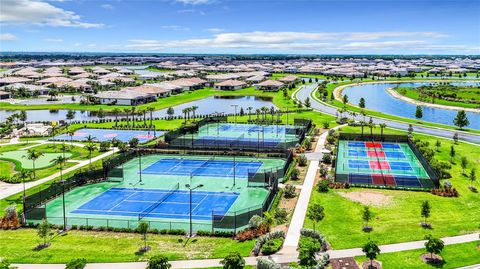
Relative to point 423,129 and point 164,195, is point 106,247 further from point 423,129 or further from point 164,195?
point 423,129

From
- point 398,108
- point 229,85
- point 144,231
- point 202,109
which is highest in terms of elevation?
point 229,85

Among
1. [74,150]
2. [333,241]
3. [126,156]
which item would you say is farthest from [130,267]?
[74,150]

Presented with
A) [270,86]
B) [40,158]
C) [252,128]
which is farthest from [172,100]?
[40,158]

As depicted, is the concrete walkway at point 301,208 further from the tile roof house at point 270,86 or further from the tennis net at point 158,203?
the tile roof house at point 270,86

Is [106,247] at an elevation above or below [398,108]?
below

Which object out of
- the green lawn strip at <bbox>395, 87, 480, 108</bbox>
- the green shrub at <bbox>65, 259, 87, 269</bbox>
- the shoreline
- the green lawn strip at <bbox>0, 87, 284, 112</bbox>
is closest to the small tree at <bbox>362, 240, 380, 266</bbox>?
the green shrub at <bbox>65, 259, 87, 269</bbox>

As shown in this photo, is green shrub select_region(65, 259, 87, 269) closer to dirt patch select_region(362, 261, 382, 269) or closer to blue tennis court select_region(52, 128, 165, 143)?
dirt patch select_region(362, 261, 382, 269)
